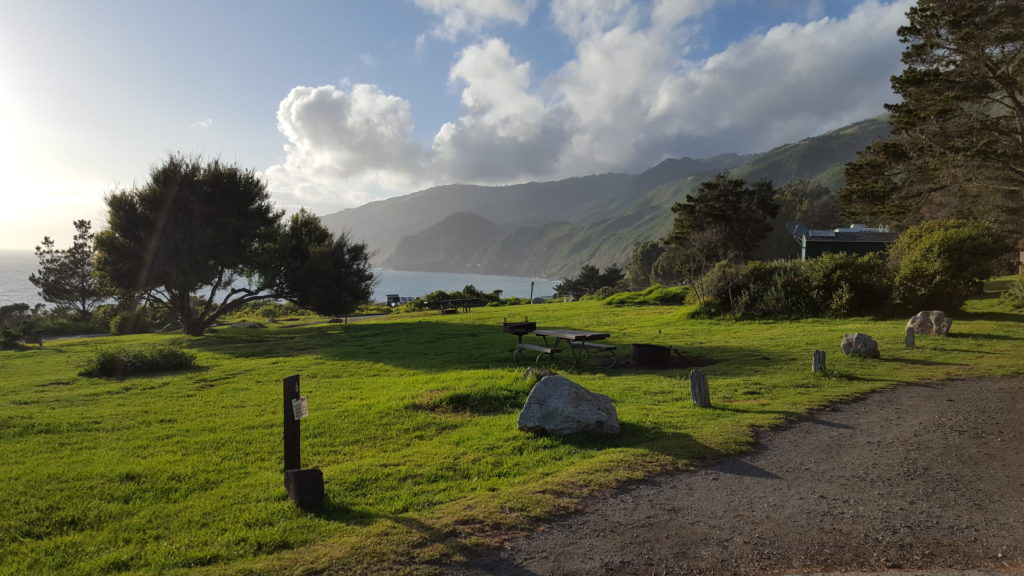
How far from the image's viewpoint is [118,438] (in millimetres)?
8398

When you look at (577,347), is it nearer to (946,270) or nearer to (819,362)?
(819,362)

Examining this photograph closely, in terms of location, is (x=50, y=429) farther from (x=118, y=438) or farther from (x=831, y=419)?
(x=831, y=419)

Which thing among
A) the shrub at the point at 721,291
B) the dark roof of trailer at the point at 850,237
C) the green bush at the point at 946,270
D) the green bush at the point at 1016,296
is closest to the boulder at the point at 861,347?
the green bush at the point at 946,270

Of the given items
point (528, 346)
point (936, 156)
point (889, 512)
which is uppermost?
point (936, 156)

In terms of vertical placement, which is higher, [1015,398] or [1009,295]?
[1009,295]

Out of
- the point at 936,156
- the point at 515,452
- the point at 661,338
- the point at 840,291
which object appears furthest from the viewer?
the point at 936,156

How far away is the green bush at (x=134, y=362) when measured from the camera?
50.6ft

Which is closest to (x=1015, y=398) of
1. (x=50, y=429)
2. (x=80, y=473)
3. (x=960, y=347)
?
(x=960, y=347)

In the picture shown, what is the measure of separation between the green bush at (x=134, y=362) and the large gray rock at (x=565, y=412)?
13.4 metres

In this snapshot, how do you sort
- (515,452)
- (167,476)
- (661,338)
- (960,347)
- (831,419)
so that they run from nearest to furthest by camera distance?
(167,476) < (515,452) < (831,419) < (960,347) < (661,338)

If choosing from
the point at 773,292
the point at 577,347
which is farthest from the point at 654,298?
the point at 577,347

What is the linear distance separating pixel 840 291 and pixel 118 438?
2197 centimetres

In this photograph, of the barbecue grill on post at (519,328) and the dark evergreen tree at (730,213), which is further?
the dark evergreen tree at (730,213)

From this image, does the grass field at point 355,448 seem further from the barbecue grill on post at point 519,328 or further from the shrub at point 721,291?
the shrub at point 721,291
